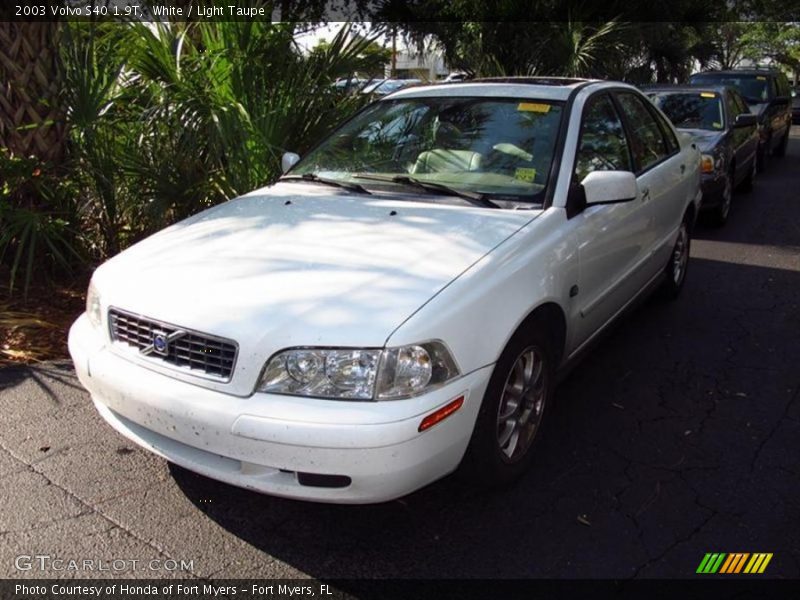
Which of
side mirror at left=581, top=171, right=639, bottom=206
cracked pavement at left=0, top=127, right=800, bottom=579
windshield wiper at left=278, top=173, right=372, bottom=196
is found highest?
side mirror at left=581, top=171, right=639, bottom=206

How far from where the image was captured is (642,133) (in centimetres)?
479

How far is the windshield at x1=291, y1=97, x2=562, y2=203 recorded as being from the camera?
3.66 meters

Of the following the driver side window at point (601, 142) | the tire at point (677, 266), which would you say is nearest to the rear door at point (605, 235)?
the driver side window at point (601, 142)

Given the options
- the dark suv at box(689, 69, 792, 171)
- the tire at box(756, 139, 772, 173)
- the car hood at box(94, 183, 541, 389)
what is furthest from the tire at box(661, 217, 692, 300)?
the tire at box(756, 139, 772, 173)

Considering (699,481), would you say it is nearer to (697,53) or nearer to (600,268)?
(600,268)

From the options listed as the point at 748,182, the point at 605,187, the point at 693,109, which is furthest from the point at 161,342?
the point at 748,182

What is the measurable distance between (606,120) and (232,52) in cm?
296

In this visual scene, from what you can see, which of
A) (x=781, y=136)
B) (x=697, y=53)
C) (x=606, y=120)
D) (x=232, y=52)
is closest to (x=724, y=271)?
(x=606, y=120)

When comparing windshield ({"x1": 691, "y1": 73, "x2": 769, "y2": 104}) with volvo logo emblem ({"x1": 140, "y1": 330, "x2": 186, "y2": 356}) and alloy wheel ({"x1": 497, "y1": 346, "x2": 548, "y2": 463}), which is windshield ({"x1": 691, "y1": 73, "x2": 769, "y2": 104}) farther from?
volvo logo emblem ({"x1": 140, "y1": 330, "x2": 186, "y2": 356})

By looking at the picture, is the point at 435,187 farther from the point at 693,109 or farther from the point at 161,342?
the point at 693,109

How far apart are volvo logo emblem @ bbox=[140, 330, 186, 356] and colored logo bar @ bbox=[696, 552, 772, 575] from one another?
82.5 inches

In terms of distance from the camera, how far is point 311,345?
2480 millimetres

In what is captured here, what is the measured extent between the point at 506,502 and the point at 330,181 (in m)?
1.91

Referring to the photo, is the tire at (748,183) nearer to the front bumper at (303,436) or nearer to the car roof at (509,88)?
the car roof at (509,88)
